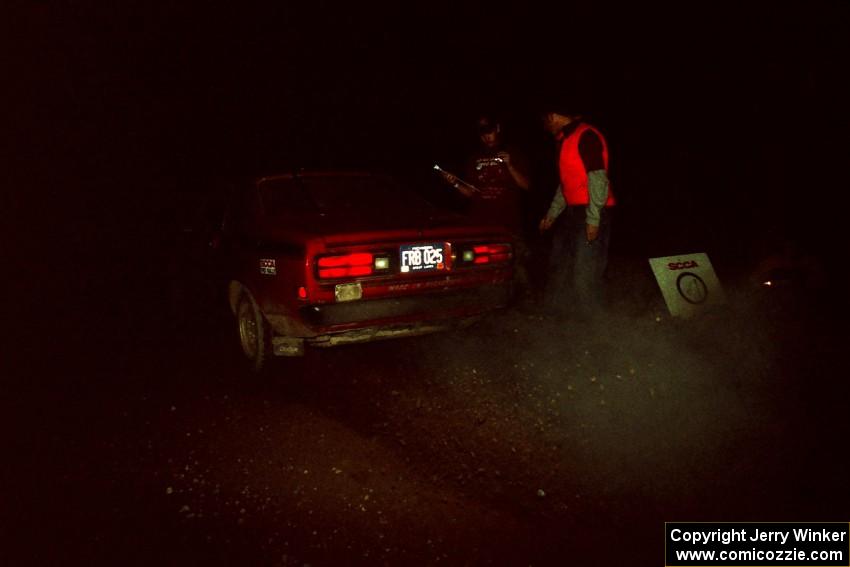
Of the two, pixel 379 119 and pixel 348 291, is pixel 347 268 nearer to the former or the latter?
pixel 348 291

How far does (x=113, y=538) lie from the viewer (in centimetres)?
270

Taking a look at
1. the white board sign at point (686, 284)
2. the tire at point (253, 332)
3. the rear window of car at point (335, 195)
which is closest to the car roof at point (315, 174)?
the rear window of car at point (335, 195)

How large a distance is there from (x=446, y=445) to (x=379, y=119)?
13576 mm

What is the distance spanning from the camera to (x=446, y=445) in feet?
11.2

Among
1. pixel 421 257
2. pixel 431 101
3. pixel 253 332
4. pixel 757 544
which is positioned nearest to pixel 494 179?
pixel 421 257

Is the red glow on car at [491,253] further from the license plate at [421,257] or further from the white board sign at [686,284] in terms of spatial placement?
the white board sign at [686,284]

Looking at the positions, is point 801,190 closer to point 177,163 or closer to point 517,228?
point 517,228

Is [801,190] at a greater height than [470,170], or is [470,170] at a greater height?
[470,170]

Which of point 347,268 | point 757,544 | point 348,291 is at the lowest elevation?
point 757,544

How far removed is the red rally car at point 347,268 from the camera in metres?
3.85

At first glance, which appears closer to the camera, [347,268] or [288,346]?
[347,268]

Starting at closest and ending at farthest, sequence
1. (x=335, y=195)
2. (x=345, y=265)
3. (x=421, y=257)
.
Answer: (x=345, y=265) < (x=421, y=257) < (x=335, y=195)

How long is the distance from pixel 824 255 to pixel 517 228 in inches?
129

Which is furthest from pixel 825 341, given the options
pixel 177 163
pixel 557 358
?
pixel 177 163
